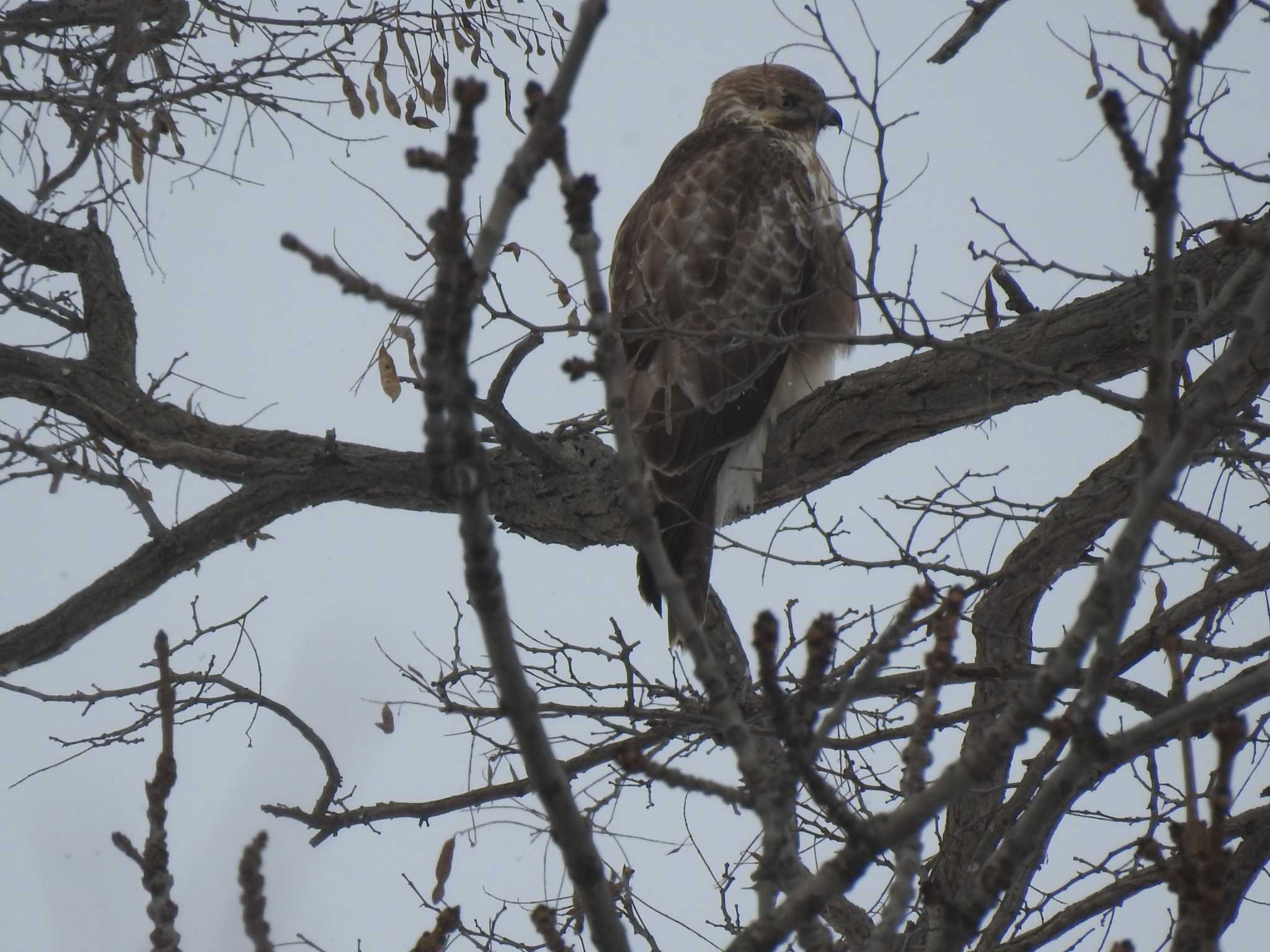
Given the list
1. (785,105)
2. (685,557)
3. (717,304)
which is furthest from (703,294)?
(785,105)

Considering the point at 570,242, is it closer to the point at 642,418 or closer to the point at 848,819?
the point at 848,819

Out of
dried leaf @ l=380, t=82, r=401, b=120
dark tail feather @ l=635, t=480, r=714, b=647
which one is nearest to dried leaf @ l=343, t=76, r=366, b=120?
dried leaf @ l=380, t=82, r=401, b=120

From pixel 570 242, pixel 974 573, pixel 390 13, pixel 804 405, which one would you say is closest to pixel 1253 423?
pixel 974 573

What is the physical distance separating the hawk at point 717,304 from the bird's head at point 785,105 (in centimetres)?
24

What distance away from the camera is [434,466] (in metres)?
1.30

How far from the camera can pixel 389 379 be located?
14.0ft

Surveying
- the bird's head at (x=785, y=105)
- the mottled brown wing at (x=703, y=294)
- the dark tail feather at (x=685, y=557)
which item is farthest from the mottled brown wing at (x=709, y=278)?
the bird's head at (x=785, y=105)

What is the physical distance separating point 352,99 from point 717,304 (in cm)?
139

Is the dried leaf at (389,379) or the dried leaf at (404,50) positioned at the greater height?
the dried leaf at (404,50)

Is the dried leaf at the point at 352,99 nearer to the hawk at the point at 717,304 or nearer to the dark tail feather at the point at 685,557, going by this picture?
the hawk at the point at 717,304

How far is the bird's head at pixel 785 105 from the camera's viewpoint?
5.83 meters

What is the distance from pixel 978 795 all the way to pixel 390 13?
3.11 meters

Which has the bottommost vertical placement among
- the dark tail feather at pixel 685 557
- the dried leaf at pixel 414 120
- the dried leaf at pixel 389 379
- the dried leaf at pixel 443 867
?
the dried leaf at pixel 443 867

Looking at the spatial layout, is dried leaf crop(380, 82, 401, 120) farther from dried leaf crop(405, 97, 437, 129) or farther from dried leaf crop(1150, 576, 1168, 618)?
dried leaf crop(1150, 576, 1168, 618)
